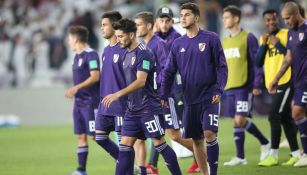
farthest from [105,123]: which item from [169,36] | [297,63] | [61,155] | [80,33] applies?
[61,155]

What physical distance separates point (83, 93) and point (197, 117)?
114 inches

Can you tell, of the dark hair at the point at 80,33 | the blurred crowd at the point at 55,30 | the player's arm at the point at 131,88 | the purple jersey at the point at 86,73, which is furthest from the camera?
the blurred crowd at the point at 55,30

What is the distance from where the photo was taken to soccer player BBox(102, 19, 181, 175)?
10.9 meters

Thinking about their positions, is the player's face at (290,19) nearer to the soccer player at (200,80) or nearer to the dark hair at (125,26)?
the soccer player at (200,80)

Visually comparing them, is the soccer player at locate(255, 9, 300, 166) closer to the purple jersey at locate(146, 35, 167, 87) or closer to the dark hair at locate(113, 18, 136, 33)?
the purple jersey at locate(146, 35, 167, 87)

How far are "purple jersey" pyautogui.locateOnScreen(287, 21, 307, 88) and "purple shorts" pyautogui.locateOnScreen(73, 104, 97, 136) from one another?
3.31 m

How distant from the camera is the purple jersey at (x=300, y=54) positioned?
1306 cm

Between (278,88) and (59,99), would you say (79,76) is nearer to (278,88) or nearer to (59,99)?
(278,88)

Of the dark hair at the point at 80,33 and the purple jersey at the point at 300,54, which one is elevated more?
the dark hair at the point at 80,33

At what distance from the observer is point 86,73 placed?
44.3 feet

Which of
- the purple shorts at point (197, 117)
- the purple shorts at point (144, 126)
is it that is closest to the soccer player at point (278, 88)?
the purple shorts at point (197, 117)

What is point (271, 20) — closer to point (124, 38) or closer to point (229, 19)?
point (229, 19)

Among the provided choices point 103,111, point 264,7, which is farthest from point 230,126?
point 103,111

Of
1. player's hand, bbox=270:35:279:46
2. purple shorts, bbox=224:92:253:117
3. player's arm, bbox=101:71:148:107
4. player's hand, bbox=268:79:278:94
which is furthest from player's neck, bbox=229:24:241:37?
player's arm, bbox=101:71:148:107
